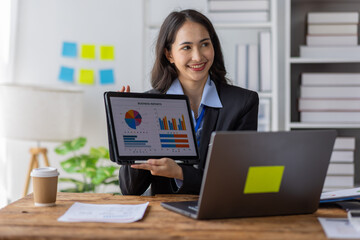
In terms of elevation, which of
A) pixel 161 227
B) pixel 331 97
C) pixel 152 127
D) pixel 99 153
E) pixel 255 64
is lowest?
pixel 161 227

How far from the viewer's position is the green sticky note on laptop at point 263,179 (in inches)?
43.8

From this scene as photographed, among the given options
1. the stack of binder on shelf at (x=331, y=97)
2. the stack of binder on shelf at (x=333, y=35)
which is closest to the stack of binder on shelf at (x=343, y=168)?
the stack of binder on shelf at (x=331, y=97)

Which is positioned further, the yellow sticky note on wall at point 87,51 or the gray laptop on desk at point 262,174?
the yellow sticky note on wall at point 87,51

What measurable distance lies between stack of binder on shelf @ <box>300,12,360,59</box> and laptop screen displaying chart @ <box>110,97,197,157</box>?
150cm

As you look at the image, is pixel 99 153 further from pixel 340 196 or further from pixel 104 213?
pixel 340 196

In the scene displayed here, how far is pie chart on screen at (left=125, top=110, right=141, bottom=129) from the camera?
4.71 feet

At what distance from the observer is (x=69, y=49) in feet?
10.8

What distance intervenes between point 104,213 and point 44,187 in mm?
227

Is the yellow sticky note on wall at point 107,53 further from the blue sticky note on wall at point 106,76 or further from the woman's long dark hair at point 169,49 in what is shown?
the woman's long dark hair at point 169,49

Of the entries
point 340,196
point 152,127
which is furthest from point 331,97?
point 152,127

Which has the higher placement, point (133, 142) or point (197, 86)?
point (197, 86)

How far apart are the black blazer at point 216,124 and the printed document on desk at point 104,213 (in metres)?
0.41

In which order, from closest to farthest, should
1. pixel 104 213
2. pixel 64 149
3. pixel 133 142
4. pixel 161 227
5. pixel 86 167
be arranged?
pixel 161 227, pixel 104 213, pixel 133 142, pixel 86 167, pixel 64 149

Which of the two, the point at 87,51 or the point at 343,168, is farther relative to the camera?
the point at 87,51
